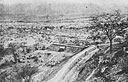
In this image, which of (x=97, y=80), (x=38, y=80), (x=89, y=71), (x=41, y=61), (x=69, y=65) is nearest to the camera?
(x=97, y=80)

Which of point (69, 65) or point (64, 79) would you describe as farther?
point (69, 65)

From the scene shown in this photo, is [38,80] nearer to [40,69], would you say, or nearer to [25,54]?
[40,69]

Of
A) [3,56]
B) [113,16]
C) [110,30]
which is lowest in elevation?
[3,56]

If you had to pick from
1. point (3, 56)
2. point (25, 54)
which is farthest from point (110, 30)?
point (3, 56)

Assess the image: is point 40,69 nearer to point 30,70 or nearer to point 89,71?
point 30,70

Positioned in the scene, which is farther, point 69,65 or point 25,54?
point 25,54

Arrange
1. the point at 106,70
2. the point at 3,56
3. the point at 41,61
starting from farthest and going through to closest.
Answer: the point at 3,56 < the point at 41,61 < the point at 106,70

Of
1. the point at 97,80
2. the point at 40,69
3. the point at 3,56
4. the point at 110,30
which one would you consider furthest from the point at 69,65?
the point at 3,56

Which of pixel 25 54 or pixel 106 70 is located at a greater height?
pixel 106 70

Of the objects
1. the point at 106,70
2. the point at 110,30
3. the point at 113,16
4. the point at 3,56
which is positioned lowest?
the point at 3,56
